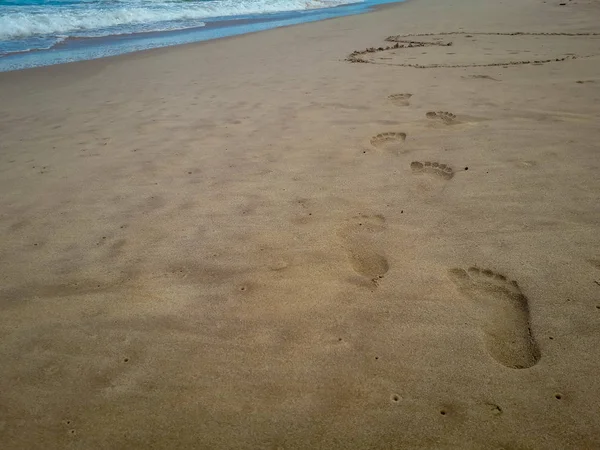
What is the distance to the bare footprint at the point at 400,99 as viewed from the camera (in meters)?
3.66

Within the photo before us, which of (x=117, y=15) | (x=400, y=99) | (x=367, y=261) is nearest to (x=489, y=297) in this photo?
(x=367, y=261)

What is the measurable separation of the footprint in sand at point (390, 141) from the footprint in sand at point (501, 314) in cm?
132

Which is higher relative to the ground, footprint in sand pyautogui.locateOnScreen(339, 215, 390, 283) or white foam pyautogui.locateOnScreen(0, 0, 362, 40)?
white foam pyautogui.locateOnScreen(0, 0, 362, 40)

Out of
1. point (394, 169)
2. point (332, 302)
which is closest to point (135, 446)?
point (332, 302)

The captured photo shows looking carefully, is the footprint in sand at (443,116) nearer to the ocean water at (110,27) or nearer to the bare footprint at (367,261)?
the bare footprint at (367,261)

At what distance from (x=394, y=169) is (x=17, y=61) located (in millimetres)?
6735

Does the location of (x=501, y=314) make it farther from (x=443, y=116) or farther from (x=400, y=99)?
(x=400, y=99)

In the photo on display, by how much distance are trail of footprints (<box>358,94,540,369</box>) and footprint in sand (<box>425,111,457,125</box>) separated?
1601 mm

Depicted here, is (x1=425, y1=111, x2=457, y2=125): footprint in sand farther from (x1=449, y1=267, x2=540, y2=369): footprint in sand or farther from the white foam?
the white foam

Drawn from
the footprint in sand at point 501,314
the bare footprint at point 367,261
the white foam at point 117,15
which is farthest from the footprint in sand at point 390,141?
the white foam at point 117,15

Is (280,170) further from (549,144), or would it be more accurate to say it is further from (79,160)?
(549,144)

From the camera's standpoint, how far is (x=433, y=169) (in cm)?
250

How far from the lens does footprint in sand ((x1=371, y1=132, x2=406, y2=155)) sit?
2.82 meters

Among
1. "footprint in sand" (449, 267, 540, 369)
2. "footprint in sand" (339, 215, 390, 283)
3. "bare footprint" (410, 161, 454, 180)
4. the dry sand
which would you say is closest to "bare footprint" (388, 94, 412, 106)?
the dry sand
